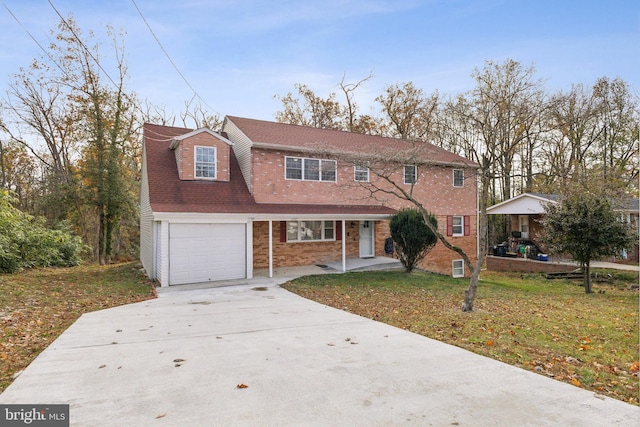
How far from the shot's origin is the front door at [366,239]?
1738 centimetres

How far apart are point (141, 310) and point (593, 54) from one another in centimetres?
1325

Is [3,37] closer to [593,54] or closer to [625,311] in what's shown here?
[593,54]

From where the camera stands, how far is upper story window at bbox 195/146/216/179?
1427 centimetres

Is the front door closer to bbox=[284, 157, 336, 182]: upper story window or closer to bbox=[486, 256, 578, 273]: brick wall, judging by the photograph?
bbox=[284, 157, 336, 182]: upper story window

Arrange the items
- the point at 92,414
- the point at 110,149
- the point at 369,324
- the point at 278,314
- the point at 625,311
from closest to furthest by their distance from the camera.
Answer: the point at 92,414
the point at 369,324
the point at 278,314
the point at 625,311
the point at 110,149

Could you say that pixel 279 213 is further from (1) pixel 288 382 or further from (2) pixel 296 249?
(1) pixel 288 382

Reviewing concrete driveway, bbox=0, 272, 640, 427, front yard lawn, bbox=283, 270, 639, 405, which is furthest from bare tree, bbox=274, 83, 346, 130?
concrete driveway, bbox=0, 272, 640, 427

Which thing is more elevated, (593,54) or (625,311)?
(593,54)

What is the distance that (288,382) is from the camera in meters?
4.24

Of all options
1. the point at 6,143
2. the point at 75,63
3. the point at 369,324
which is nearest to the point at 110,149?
the point at 75,63

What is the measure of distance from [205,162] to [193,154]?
1.72ft

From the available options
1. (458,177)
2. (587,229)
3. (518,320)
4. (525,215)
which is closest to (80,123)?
(458,177)

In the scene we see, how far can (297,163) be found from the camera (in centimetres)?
1564

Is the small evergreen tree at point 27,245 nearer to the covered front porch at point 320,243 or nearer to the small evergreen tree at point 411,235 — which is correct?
the covered front porch at point 320,243
